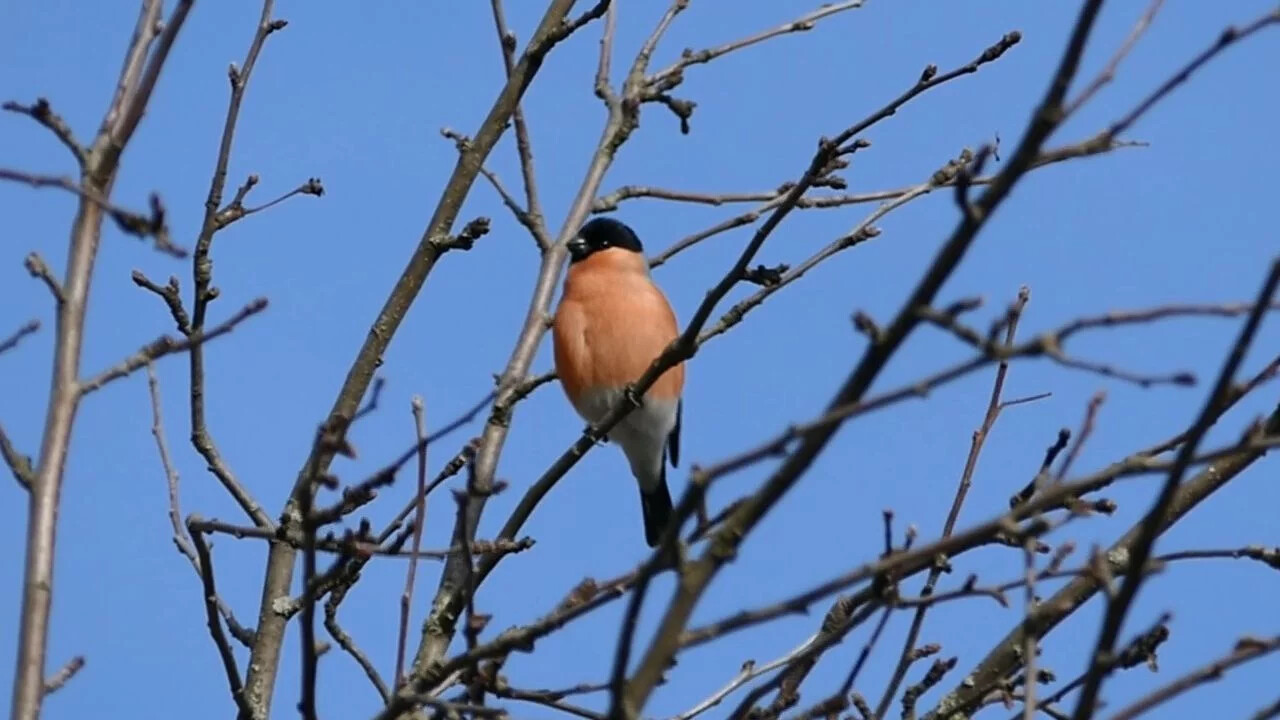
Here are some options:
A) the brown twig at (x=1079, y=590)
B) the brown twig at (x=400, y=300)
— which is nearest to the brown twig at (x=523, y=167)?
the brown twig at (x=400, y=300)

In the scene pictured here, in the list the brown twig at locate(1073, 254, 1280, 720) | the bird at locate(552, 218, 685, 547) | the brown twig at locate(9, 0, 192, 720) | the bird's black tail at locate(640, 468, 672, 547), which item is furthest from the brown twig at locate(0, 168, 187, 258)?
the bird's black tail at locate(640, 468, 672, 547)

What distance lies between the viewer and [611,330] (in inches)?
223

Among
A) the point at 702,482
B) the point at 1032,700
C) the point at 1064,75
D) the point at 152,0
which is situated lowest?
the point at 1032,700

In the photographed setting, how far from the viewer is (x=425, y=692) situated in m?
2.45

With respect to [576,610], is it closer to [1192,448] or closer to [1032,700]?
[1032,700]

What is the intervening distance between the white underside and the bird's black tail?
1.5 inches

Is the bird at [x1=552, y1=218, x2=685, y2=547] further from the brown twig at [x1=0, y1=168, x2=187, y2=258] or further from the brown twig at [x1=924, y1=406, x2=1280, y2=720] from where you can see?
the brown twig at [x1=0, y1=168, x2=187, y2=258]

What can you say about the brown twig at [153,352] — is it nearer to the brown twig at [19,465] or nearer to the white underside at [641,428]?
the brown twig at [19,465]

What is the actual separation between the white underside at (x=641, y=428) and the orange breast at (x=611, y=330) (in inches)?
1.5

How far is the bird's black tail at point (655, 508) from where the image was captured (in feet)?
20.2

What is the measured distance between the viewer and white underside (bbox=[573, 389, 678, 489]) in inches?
225

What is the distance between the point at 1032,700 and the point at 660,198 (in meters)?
A: 2.67

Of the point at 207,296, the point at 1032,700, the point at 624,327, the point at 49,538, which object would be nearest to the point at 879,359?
the point at 1032,700

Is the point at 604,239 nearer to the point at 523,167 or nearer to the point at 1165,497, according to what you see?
the point at 523,167
